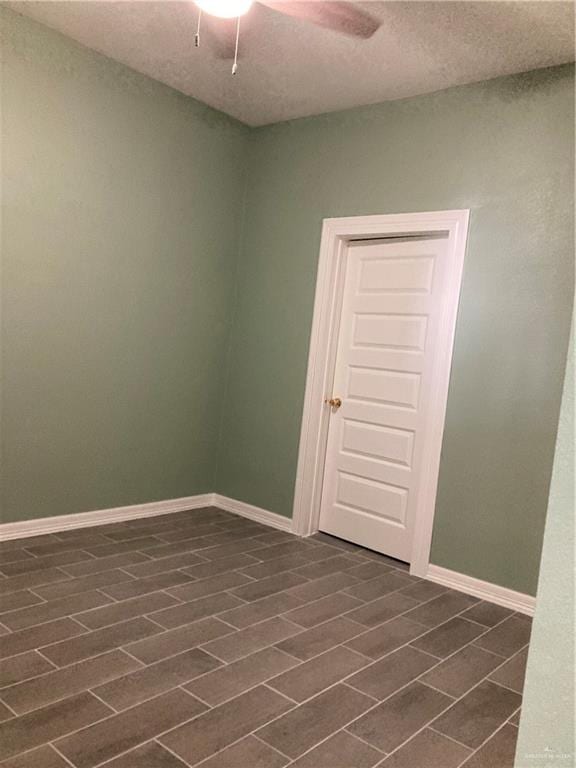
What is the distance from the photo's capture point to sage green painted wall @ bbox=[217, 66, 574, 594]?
3178 mm

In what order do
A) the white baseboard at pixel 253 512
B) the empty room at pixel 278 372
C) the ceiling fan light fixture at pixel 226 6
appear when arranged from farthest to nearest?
the white baseboard at pixel 253 512 → the ceiling fan light fixture at pixel 226 6 → the empty room at pixel 278 372

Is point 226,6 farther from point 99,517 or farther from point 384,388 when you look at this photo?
point 99,517

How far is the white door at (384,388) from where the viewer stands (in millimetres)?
3727

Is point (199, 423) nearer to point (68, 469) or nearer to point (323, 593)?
point (68, 469)

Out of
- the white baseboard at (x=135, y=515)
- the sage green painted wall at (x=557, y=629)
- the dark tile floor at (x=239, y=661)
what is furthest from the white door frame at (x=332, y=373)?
the sage green painted wall at (x=557, y=629)

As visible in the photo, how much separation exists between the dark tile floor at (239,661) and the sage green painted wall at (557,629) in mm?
995

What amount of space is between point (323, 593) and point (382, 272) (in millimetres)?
2116

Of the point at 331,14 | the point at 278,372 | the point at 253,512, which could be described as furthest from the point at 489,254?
the point at 253,512

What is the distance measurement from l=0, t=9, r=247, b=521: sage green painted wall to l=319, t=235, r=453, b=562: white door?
3.49 feet

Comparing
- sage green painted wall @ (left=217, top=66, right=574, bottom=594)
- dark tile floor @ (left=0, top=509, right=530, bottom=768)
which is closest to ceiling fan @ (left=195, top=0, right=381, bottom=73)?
sage green painted wall @ (left=217, top=66, right=574, bottom=594)

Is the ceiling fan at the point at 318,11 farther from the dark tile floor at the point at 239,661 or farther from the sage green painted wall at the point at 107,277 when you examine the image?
the dark tile floor at the point at 239,661

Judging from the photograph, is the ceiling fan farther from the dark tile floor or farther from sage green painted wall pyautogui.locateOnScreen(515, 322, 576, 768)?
the dark tile floor

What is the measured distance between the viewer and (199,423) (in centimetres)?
453

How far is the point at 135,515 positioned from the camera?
4.12m
